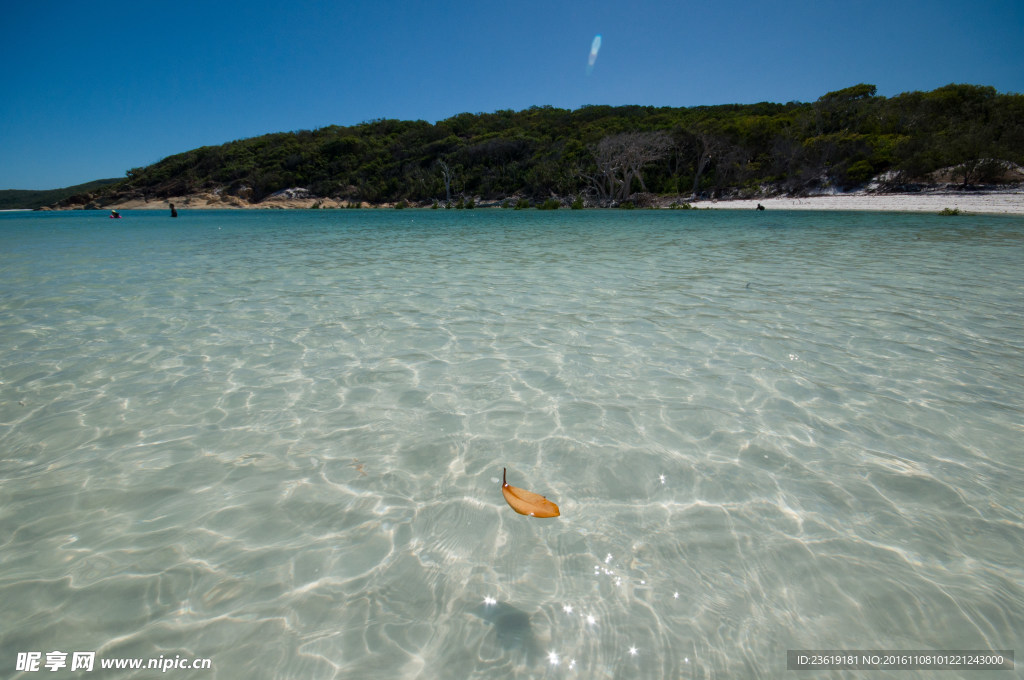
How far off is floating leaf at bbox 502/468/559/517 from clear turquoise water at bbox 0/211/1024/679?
85 millimetres

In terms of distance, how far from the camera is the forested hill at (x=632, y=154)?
3550cm

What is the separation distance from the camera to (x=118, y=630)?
1.87 metres

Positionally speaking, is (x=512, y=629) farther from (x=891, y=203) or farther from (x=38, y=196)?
Result: (x=38, y=196)

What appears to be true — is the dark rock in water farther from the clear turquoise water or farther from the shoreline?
the shoreline

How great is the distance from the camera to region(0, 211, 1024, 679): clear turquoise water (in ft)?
6.14

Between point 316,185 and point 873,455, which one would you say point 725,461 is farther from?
point 316,185

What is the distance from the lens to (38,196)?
12050 centimetres

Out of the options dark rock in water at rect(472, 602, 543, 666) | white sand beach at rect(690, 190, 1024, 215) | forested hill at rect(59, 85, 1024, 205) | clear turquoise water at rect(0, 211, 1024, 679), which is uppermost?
forested hill at rect(59, 85, 1024, 205)

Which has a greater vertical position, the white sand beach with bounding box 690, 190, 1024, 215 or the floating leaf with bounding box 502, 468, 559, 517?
the white sand beach with bounding box 690, 190, 1024, 215

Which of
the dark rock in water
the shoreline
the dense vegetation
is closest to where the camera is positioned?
the dark rock in water

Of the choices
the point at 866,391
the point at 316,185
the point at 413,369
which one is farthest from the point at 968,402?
the point at 316,185

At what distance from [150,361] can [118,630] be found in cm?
357

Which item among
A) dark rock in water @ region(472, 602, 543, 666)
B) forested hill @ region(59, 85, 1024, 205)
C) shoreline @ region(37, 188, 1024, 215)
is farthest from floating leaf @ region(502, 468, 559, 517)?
forested hill @ region(59, 85, 1024, 205)

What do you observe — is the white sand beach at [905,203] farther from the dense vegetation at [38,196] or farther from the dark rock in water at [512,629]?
the dense vegetation at [38,196]
